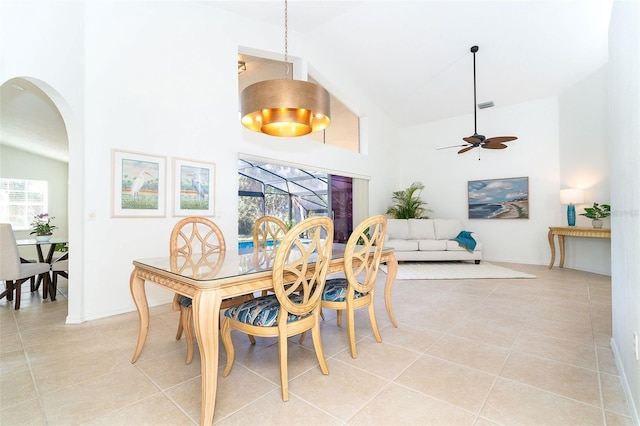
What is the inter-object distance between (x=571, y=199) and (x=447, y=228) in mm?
2101

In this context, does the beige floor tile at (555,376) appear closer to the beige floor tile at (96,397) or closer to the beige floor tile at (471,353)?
the beige floor tile at (471,353)

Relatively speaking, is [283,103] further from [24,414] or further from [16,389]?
[16,389]

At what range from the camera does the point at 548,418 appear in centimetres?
147

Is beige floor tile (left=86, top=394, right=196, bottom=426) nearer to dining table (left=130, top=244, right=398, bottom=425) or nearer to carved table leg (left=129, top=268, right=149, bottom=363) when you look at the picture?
dining table (left=130, top=244, right=398, bottom=425)

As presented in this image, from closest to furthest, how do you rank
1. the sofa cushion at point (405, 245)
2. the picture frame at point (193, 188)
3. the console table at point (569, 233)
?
the picture frame at point (193, 188), the console table at point (569, 233), the sofa cushion at point (405, 245)

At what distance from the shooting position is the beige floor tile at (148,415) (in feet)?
4.73

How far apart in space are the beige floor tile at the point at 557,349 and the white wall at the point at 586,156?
3.67m

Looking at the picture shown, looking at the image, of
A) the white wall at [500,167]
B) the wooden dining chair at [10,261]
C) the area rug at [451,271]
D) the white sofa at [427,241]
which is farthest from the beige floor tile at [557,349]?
the wooden dining chair at [10,261]

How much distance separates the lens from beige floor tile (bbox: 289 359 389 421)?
5.08 feet

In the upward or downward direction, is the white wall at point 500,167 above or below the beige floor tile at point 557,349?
above

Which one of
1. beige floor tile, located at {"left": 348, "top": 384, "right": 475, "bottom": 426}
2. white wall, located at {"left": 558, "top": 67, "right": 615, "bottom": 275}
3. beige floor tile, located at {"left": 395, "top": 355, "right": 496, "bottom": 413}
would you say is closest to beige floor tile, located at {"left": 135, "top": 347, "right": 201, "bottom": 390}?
beige floor tile, located at {"left": 348, "top": 384, "right": 475, "bottom": 426}

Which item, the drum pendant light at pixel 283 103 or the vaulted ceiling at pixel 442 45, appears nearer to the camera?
the drum pendant light at pixel 283 103

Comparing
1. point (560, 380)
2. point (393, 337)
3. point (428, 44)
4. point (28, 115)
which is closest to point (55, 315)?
point (28, 115)

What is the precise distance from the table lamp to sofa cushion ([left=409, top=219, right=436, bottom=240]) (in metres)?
2.25
